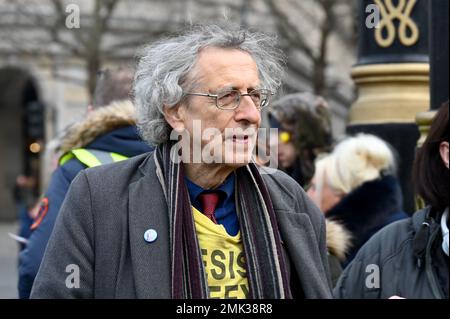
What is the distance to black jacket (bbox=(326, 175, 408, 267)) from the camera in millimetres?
5477

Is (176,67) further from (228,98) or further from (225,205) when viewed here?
(225,205)

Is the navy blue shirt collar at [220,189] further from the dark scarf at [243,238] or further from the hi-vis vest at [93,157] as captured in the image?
the hi-vis vest at [93,157]

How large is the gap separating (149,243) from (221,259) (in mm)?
240

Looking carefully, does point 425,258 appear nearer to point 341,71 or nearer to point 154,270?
point 154,270

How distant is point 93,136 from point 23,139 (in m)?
31.7

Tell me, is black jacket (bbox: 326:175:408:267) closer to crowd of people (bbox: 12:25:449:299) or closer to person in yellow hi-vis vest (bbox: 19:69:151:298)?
person in yellow hi-vis vest (bbox: 19:69:151:298)

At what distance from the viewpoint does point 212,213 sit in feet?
10.9

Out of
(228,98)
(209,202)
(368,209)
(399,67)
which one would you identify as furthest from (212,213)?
(399,67)

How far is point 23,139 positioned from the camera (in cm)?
Answer: 3609

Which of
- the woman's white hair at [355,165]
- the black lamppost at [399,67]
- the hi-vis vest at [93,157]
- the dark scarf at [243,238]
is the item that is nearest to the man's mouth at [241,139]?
the dark scarf at [243,238]

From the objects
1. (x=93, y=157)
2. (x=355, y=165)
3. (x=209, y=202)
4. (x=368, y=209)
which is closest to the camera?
(x=209, y=202)

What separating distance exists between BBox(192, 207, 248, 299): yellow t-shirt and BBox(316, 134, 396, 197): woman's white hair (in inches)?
97.9

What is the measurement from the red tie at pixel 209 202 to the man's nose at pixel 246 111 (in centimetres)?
25

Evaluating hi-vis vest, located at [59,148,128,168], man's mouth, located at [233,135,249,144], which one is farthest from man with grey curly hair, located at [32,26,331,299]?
hi-vis vest, located at [59,148,128,168]
